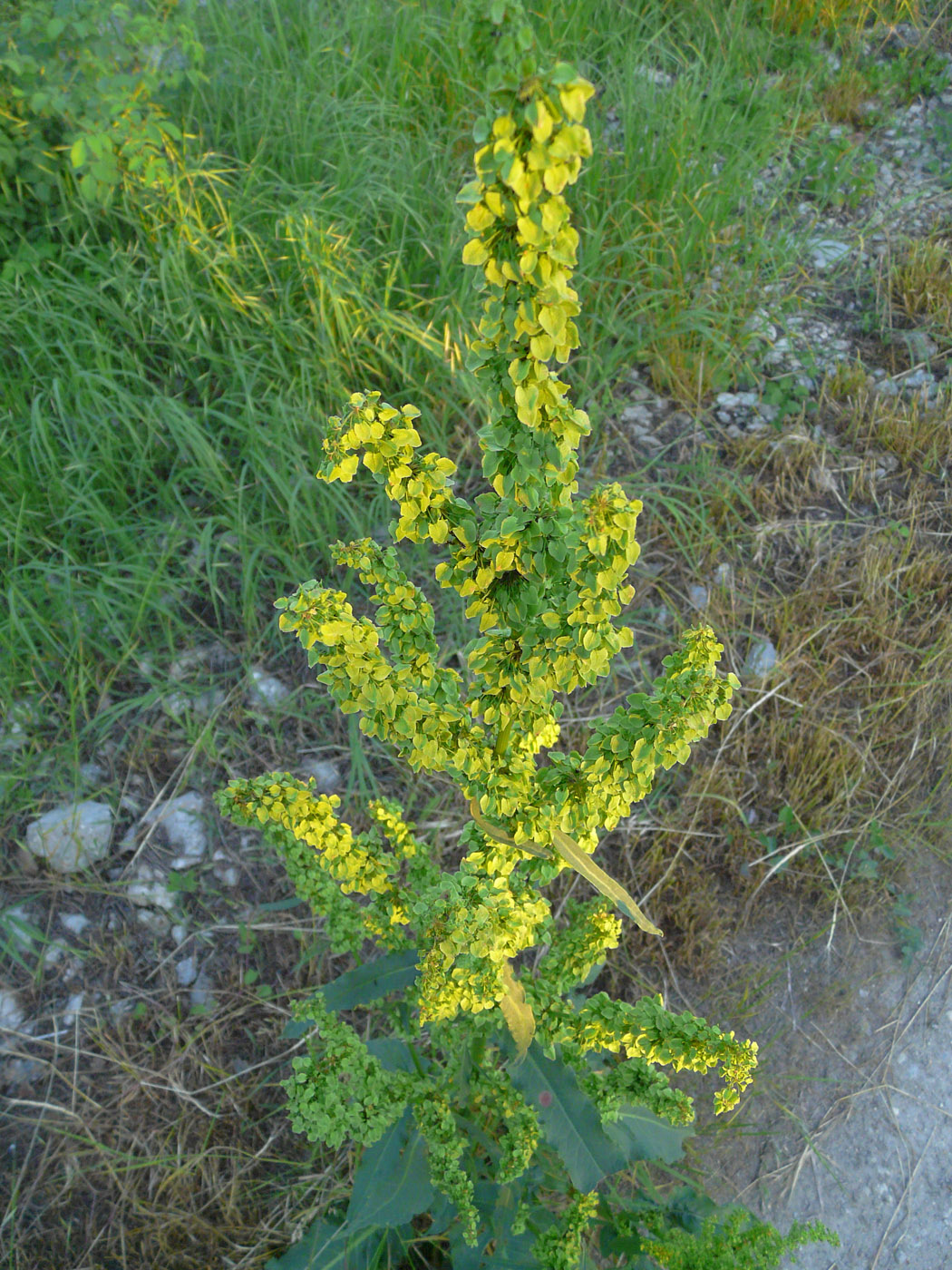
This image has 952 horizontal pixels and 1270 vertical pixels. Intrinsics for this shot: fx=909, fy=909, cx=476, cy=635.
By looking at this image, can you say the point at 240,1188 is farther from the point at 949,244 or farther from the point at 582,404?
the point at 949,244

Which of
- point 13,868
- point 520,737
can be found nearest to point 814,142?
point 520,737

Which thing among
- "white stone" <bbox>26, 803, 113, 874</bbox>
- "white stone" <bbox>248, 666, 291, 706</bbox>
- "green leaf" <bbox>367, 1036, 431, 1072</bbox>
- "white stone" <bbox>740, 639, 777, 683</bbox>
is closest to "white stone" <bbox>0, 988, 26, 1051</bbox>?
"white stone" <bbox>26, 803, 113, 874</bbox>

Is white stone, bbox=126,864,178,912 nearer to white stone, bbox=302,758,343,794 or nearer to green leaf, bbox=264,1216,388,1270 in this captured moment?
white stone, bbox=302,758,343,794

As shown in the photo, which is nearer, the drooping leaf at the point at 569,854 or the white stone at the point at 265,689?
the drooping leaf at the point at 569,854

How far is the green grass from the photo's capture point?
250 cm

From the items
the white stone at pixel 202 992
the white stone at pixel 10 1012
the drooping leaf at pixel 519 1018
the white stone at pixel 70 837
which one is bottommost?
the white stone at pixel 10 1012

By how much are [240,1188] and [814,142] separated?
14.7ft

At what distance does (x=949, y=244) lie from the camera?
146 inches

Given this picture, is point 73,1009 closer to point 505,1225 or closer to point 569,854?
point 505,1225

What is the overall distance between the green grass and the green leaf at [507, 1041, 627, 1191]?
91cm

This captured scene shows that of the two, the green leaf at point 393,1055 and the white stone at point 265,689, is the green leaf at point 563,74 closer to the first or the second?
the green leaf at point 393,1055

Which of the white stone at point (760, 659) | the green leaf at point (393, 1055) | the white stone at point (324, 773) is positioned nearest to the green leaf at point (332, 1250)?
the green leaf at point (393, 1055)

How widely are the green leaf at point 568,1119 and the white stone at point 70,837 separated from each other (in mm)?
1560

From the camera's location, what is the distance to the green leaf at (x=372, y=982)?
69.9 inches
